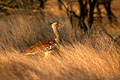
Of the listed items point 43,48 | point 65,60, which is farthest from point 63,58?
point 43,48

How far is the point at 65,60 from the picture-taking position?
4.11m

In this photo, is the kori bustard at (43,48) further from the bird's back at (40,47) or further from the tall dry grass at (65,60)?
the tall dry grass at (65,60)

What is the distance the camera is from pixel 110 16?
21.6 feet

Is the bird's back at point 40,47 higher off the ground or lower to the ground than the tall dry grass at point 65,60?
higher

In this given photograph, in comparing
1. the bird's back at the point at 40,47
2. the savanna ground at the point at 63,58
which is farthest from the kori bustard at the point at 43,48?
the savanna ground at the point at 63,58

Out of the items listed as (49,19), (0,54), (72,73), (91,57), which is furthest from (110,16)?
(0,54)

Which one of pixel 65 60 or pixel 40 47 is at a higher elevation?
pixel 40 47

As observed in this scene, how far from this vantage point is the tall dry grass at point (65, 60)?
12.6ft

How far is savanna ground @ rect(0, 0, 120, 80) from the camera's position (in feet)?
12.6

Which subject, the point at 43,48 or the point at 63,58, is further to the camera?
the point at 43,48

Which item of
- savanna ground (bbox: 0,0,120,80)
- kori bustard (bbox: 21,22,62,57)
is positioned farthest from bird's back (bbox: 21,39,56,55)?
savanna ground (bbox: 0,0,120,80)

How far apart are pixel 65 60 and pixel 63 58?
0.07m

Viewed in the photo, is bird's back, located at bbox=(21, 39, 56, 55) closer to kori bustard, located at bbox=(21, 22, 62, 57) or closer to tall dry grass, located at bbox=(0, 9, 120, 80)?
kori bustard, located at bbox=(21, 22, 62, 57)

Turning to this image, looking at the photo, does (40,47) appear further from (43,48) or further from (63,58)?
(63,58)
